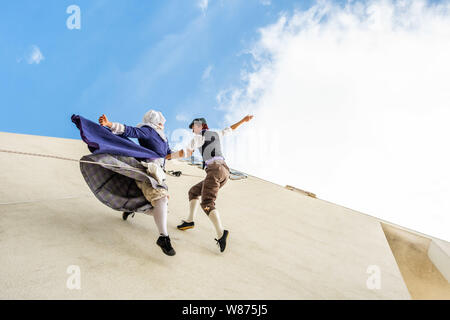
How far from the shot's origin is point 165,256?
1561mm

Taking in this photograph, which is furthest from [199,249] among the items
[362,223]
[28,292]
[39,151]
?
[39,151]

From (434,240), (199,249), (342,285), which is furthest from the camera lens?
(434,240)

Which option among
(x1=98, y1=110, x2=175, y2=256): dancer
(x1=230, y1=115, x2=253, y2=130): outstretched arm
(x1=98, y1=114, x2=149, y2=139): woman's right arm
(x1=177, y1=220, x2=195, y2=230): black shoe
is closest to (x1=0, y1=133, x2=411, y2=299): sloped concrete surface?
(x1=177, y1=220, x2=195, y2=230): black shoe

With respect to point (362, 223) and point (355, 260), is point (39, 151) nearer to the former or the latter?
point (355, 260)

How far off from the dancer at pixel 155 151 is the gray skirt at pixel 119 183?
2.2 inches

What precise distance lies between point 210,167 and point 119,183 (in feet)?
2.38

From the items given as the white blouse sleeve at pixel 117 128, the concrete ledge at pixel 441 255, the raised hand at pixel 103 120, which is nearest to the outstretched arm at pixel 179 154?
the white blouse sleeve at pixel 117 128

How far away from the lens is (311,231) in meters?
2.72

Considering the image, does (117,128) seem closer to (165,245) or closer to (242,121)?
(165,245)

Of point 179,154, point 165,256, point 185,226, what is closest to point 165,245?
point 165,256

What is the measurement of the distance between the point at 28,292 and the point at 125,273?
422 millimetres

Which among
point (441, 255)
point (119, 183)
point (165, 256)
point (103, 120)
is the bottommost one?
point (441, 255)

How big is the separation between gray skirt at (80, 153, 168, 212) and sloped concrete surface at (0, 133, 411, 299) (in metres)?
0.26

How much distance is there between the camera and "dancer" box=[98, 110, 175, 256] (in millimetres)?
1538
